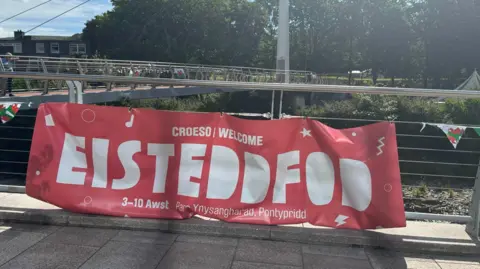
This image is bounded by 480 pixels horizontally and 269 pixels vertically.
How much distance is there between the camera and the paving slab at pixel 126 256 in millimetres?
3627

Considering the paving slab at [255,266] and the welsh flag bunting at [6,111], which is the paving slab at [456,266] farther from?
the welsh flag bunting at [6,111]

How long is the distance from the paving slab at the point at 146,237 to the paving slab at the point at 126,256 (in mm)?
68

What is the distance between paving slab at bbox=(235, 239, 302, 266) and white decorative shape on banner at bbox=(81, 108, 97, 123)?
1.89 m

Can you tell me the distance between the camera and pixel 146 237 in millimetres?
4203

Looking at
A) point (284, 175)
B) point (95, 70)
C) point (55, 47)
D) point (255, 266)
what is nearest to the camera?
point (255, 266)

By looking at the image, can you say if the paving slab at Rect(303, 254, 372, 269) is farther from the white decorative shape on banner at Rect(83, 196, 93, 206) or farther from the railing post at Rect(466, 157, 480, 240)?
the white decorative shape on banner at Rect(83, 196, 93, 206)

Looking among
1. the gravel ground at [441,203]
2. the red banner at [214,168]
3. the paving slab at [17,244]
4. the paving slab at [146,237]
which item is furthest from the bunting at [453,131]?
the gravel ground at [441,203]

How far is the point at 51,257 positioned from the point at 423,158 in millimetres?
28341

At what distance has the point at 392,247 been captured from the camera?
4086mm

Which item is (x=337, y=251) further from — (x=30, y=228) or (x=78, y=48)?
(x=78, y=48)

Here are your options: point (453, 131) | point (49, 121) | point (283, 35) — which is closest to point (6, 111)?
point (49, 121)

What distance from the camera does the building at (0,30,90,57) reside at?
275 feet

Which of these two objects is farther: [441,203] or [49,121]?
[441,203]

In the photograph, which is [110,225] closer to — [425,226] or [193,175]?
[193,175]
